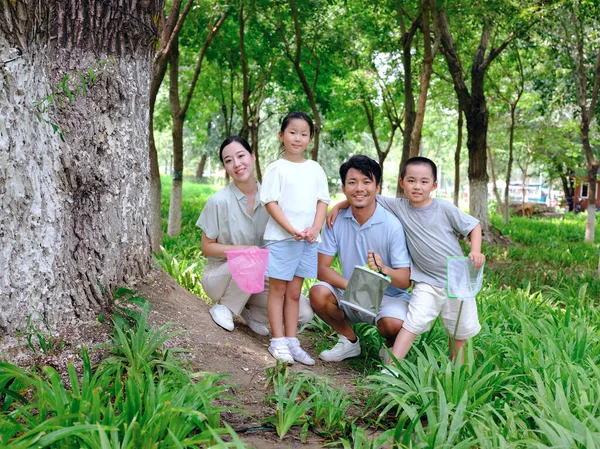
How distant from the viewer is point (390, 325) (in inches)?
137

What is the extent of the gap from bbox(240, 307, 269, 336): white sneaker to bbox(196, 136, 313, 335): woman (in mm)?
218

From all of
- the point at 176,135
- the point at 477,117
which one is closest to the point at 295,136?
the point at 176,135

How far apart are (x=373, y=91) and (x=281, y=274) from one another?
12639 millimetres

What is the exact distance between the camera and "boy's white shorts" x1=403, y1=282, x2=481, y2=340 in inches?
134

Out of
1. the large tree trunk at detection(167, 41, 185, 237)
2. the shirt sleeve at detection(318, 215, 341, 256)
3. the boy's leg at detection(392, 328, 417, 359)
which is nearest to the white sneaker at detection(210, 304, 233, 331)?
the shirt sleeve at detection(318, 215, 341, 256)

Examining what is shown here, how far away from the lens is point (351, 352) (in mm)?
3828

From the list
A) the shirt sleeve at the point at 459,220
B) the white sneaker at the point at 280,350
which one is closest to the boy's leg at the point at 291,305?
the white sneaker at the point at 280,350

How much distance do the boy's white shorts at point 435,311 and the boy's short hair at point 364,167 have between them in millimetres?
706

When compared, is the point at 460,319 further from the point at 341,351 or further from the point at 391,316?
the point at 341,351

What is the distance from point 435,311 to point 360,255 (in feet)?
1.84

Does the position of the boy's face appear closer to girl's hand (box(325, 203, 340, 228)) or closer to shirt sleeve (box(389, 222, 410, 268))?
shirt sleeve (box(389, 222, 410, 268))

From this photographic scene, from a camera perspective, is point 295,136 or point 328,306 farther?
point 328,306

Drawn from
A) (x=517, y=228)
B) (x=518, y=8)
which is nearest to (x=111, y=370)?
(x=518, y=8)

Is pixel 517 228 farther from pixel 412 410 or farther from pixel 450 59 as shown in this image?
pixel 412 410
